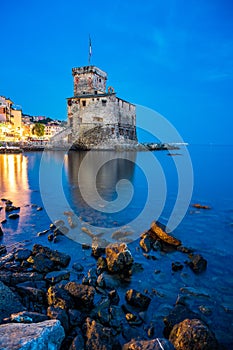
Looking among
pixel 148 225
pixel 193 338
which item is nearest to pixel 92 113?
pixel 148 225

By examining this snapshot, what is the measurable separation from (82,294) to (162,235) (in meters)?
3.86

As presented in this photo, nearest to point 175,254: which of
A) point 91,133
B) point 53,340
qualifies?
point 53,340

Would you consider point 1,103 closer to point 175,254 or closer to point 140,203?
point 140,203

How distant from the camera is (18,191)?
589 inches

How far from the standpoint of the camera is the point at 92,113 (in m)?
46.5

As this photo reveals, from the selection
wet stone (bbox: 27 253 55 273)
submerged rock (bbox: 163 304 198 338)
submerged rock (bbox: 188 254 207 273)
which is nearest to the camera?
submerged rock (bbox: 163 304 198 338)

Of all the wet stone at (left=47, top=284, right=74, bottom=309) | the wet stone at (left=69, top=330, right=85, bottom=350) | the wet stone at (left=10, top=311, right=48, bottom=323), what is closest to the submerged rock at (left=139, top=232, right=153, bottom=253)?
the wet stone at (left=47, top=284, right=74, bottom=309)

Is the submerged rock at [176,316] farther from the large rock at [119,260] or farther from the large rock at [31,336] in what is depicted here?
the large rock at [31,336]

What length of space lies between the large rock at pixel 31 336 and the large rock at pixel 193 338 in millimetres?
1699

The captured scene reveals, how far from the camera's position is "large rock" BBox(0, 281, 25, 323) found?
11.1 feet

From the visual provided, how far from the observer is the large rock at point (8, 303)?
339 cm

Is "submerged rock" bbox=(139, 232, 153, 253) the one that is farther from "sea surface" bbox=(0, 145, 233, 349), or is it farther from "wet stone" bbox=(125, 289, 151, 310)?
"wet stone" bbox=(125, 289, 151, 310)

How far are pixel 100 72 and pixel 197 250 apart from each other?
167 ft

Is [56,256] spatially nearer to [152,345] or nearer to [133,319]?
[133,319]
